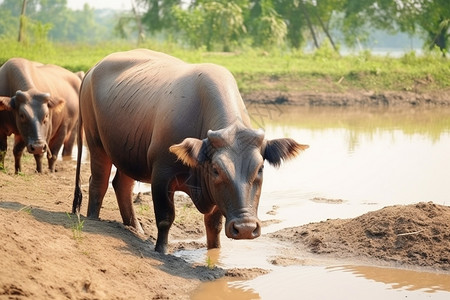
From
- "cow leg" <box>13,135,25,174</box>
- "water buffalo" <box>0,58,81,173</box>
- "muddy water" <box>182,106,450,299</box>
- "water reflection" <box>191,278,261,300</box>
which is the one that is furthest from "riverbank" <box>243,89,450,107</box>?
"water reflection" <box>191,278,261,300</box>

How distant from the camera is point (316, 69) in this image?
2945 cm

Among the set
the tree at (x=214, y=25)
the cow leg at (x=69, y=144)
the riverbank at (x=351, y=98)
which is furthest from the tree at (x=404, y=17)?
the cow leg at (x=69, y=144)

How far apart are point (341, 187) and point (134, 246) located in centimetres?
589

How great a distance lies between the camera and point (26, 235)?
7.05 metres

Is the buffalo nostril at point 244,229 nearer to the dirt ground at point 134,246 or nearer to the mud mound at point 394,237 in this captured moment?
the dirt ground at point 134,246

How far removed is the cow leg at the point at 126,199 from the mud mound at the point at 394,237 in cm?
179

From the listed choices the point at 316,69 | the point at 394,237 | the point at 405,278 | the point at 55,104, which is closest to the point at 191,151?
the point at 405,278

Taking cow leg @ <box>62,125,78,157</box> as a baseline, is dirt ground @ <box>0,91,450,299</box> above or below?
above

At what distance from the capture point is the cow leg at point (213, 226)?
8.58 metres

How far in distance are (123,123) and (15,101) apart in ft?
15.7

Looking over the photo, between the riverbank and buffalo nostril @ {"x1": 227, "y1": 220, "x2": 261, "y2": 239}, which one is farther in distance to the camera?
the riverbank

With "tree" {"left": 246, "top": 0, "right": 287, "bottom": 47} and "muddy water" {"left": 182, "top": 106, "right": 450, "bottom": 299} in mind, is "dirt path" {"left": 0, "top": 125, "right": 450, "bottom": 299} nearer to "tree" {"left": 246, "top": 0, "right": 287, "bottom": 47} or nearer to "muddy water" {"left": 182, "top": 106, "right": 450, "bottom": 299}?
"muddy water" {"left": 182, "top": 106, "right": 450, "bottom": 299}

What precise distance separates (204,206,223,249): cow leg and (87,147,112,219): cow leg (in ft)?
5.36

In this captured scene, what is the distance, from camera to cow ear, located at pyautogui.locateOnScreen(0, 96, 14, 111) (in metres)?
13.2
